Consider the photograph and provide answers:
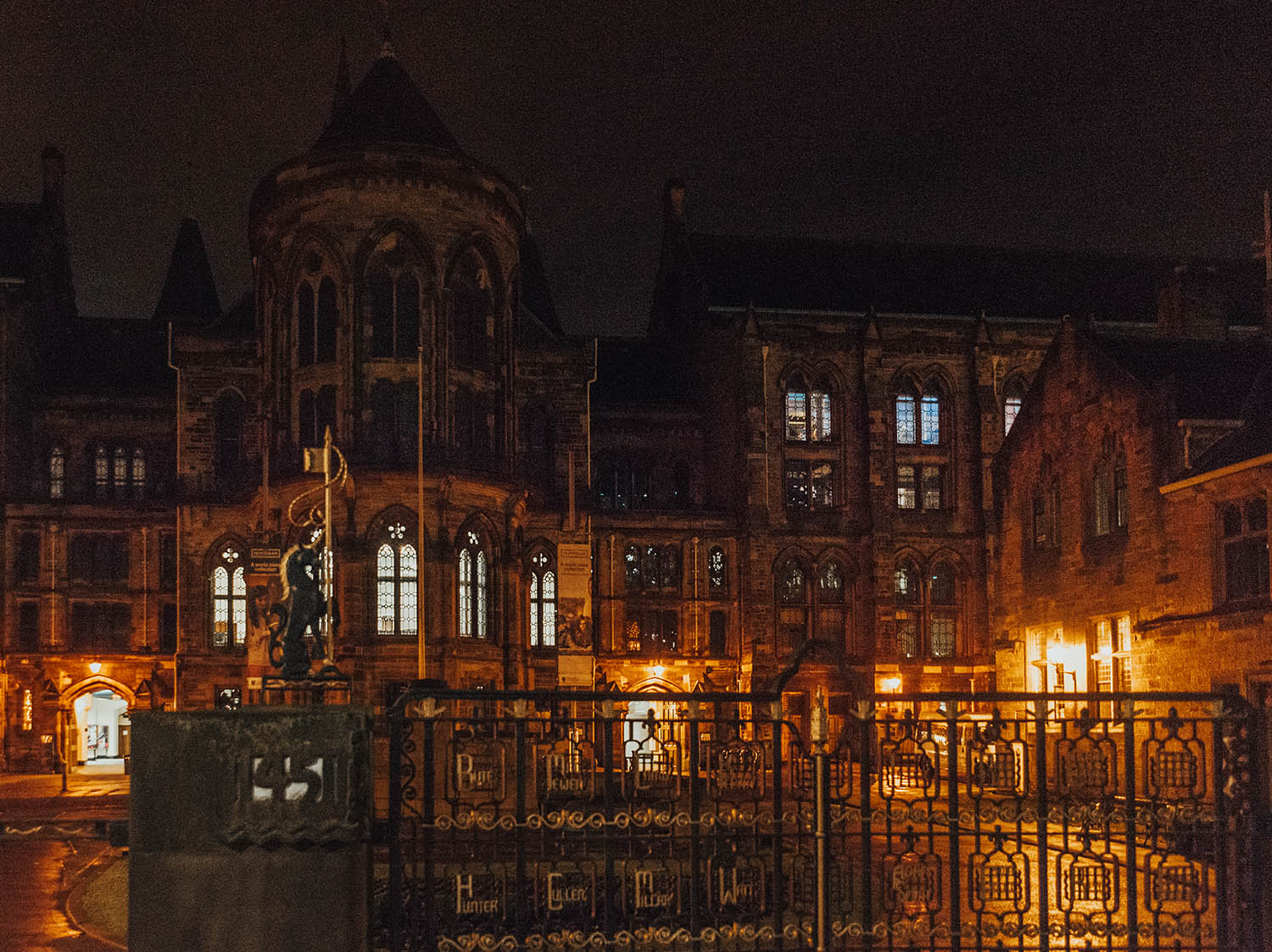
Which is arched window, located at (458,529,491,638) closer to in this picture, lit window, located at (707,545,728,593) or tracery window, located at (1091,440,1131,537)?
lit window, located at (707,545,728,593)

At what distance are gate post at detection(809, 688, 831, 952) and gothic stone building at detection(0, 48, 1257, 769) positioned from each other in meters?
30.1

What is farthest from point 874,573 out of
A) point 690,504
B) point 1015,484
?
point 1015,484

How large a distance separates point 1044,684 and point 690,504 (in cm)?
2560

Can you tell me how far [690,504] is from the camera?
57000 mm

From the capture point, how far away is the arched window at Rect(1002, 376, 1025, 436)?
5684 cm

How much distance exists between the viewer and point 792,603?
54.6 m

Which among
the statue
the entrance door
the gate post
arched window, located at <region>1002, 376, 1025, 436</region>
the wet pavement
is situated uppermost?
arched window, located at <region>1002, 376, 1025, 436</region>

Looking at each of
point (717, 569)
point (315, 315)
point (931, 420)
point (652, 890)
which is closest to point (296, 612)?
point (652, 890)

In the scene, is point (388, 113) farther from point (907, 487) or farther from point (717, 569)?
point (907, 487)

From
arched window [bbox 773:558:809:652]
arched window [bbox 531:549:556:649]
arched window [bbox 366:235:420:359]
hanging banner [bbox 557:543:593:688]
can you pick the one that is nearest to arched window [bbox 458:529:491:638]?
hanging banner [bbox 557:543:593:688]

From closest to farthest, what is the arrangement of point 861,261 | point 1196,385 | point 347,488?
point 1196,385
point 347,488
point 861,261

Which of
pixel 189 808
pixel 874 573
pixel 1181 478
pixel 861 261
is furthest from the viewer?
pixel 861 261

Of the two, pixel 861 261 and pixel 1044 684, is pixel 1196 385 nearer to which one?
pixel 1044 684

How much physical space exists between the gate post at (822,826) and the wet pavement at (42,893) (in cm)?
539
